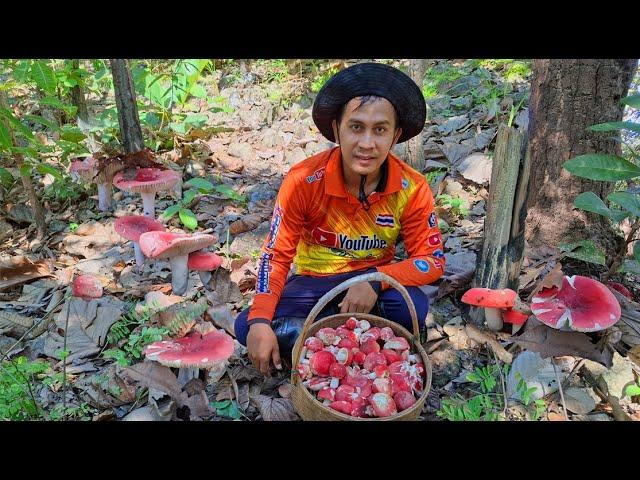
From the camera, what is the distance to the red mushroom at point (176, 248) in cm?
325

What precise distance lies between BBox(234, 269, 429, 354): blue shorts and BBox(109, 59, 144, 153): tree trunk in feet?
7.81

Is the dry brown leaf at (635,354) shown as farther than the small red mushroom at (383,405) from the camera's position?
Yes

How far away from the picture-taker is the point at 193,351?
260cm

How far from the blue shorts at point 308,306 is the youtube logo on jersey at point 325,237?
21 centimetres

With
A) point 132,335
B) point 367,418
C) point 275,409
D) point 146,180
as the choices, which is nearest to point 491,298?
point 367,418

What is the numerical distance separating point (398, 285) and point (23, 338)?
236cm

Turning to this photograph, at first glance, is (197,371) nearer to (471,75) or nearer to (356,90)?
(356,90)

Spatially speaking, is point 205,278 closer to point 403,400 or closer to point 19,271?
point 19,271

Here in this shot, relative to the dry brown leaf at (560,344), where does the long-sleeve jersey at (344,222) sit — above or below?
above

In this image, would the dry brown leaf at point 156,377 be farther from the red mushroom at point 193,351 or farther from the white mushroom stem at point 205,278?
the white mushroom stem at point 205,278

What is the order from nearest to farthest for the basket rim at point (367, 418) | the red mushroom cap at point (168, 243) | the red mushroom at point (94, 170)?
the basket rim at point (367, 418)
the red mushroom cap at point (168, 243)
the red mushroom at point (94, 170)

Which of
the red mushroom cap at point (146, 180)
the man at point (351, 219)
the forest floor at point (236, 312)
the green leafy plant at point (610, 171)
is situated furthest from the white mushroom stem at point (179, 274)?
the green leafy plant at point (610, 171)

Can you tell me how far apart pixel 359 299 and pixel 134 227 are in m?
1.70

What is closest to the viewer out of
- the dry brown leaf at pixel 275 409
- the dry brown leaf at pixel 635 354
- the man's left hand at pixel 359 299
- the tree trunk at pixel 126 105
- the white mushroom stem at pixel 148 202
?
the dry brown leaf at pixel 275 409
